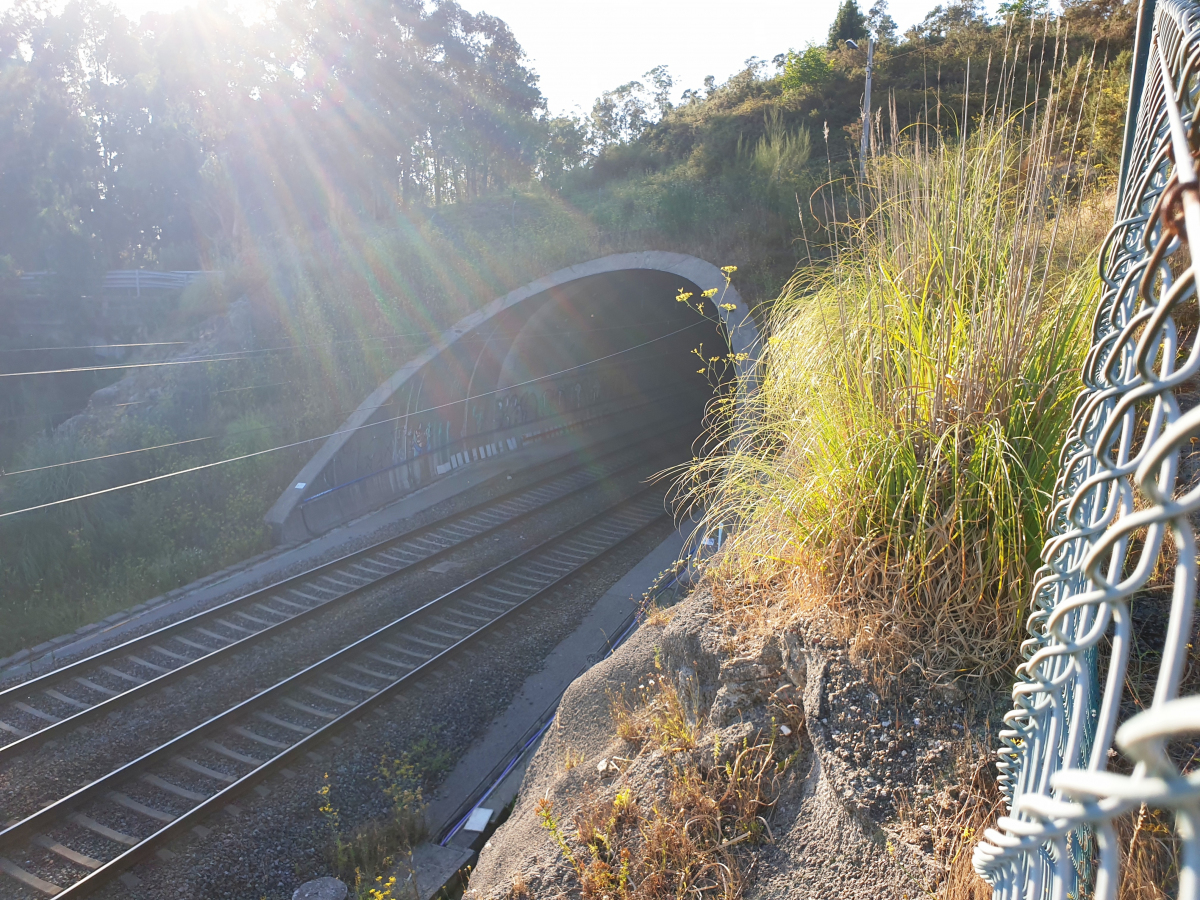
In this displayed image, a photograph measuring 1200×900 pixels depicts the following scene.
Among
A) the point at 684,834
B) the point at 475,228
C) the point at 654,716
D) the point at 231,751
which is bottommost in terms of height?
the point at 231,751

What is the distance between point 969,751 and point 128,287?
33141 millimetres

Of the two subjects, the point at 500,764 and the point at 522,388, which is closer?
the point at 500,764

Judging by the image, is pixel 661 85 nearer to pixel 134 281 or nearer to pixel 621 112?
pixel 621 112

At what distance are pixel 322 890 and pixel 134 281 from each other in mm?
29988

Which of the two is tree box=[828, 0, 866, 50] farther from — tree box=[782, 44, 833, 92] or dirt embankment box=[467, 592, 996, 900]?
dirt embankment box=[467, 592, 996, 900]

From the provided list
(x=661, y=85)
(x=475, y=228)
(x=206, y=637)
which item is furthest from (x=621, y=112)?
(x=206, y=637)

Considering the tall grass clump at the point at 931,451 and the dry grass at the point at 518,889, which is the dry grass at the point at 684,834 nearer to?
the dry grass at the point at 518,889

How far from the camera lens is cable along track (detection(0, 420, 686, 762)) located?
775 centimetres

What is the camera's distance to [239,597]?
34.9 feet

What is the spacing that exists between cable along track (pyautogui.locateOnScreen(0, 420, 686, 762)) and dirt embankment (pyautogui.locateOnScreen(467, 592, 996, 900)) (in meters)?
5.50

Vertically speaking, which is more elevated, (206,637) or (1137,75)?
(1137,75)

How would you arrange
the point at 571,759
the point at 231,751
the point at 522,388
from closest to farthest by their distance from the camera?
the point at 571,759
the point at 231,751
the point at 522,388

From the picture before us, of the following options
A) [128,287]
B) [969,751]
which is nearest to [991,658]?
[969,751]

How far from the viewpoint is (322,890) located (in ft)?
18.1
